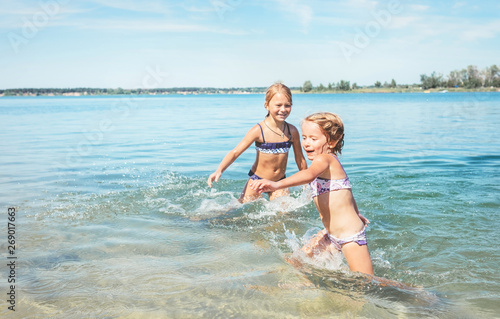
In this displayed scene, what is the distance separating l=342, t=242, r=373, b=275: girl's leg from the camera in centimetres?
420

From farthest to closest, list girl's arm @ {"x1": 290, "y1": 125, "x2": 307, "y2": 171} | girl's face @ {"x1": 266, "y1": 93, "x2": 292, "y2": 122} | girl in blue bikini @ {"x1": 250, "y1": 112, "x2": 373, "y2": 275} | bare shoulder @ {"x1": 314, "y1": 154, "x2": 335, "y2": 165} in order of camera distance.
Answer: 1. girl's arm @ {"x1": 290, "y1": 125, "x2": 307, "y2": 171}
2. girl's face @ {"x1": 266, "y1": 93, "x2": 292, "y2": 122}
3. girl in blue bikini @ {"x1": 250, "y1": 112, "x2": 373, "y2": 275}
4. bare shoulder @ {"x1": 314, "y1": 154, "x2": 335, "y2": 165}

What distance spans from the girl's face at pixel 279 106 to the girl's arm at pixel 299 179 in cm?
222

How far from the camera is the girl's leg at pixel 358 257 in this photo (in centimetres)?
420

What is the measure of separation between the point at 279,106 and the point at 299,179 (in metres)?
2.60

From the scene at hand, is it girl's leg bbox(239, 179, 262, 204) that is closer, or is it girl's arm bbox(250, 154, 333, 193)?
girl's arm bbox(250, 154, 333, 193)

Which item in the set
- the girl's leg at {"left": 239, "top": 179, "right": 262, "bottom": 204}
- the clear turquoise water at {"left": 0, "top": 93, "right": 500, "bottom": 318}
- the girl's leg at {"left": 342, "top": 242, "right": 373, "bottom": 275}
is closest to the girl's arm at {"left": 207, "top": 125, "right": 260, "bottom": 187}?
the girl's leg at {"left": 239, "top": 179, "right": 262, "bottom": 204}

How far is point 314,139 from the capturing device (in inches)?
167

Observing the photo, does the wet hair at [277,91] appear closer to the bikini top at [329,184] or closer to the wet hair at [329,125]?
the wet hair at [329,125]

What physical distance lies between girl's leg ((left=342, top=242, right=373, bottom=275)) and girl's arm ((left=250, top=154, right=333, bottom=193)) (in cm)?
87

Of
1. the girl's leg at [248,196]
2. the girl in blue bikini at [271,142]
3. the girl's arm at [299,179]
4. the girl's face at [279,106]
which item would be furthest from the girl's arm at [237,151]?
the girl's arm at [299,179]

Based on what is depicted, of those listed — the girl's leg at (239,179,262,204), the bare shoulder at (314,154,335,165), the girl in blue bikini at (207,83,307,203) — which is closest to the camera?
the bare shoulder at (314,154,335,165)

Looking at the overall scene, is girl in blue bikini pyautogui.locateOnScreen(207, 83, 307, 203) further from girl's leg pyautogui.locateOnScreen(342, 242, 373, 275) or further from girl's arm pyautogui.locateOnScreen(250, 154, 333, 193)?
girl's leg pyautogui.locateOnScreen(342, 242, 373, 275)

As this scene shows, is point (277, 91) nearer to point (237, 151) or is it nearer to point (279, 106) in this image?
point (279, 106)

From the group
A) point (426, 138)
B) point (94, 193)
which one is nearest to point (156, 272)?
point (94, 193)
